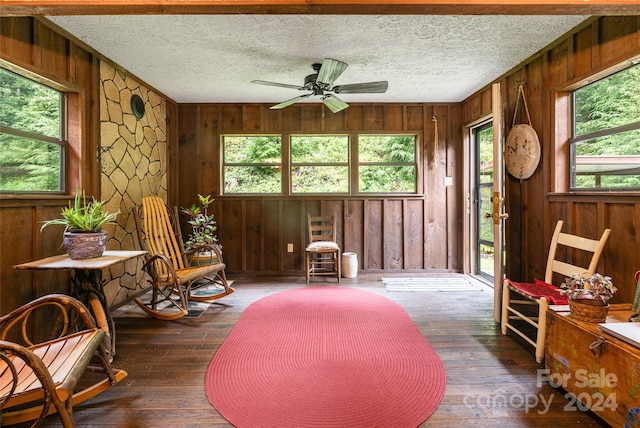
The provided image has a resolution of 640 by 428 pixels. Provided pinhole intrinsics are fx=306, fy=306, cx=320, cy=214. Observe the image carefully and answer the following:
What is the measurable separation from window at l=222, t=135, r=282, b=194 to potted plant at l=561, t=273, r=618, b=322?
368 cm

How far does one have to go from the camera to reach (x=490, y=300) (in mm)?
3430

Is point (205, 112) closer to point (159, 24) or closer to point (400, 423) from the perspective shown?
point (159, 24)

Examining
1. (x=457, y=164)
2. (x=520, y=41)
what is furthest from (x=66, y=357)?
(x=457, y=164)

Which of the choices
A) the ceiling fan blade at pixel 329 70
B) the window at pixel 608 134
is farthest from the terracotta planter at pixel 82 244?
the window at pixel 608 134

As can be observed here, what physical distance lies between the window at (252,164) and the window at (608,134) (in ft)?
11.6

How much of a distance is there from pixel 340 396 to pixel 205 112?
169 inches

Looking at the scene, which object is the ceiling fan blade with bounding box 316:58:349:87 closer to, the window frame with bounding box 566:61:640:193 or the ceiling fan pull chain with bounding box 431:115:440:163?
the window frame with bounding box 566:61:640:193

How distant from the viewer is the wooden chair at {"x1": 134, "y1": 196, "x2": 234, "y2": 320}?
9.34 ft

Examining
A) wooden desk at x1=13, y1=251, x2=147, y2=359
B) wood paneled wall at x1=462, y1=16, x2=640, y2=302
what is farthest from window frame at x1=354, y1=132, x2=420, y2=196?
wooden desk at x1=13, y1=251, x2=147, y2=359

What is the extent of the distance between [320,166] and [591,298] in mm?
3582

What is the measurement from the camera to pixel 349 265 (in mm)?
4445

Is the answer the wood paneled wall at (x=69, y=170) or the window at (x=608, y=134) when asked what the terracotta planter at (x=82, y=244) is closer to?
the wood paneled wall at (x=69, y=170)

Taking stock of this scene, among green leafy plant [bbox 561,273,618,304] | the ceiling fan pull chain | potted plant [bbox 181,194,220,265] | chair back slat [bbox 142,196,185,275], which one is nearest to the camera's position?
green leafy plant [bbox 561,273,618,304]

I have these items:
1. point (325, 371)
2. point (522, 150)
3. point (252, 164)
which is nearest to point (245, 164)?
point (252, 164)
